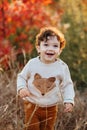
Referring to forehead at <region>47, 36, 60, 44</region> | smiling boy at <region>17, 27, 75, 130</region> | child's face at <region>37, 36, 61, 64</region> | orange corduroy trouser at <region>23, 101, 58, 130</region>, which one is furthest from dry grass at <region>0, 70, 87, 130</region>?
forehead at <region>47, 36, 60, 44</region>

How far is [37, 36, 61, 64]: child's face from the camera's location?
4.60 m

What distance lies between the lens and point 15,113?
550 centimetres

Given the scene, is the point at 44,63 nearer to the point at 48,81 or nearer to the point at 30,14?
the point at 48,81

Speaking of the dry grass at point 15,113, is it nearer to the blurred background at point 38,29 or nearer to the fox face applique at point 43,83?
the fox face applique at point 43,83

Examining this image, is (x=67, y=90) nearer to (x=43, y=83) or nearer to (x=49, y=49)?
(x=43, y=83)

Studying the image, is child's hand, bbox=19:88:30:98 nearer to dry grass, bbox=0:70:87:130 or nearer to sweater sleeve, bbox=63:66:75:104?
sweater sleeve, bbox=63:66:75:104

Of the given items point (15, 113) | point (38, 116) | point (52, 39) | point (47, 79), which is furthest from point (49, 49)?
point (15, 113)

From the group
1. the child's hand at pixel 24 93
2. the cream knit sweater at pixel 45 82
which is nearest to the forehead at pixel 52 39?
the cream knit sweater at pixel 45 82

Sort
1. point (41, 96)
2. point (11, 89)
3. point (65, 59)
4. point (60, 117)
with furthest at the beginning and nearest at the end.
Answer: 1. point (65, 59)
2. point (11, 89)
3. point (60, 117)
4. point (41, 96)

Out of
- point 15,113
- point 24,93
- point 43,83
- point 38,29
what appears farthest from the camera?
point 38,29

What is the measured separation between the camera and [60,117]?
231 inches

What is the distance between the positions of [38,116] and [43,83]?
0.34 meters

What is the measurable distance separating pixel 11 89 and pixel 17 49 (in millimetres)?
4303

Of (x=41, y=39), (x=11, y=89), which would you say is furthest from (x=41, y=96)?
(x=11, y=89)
